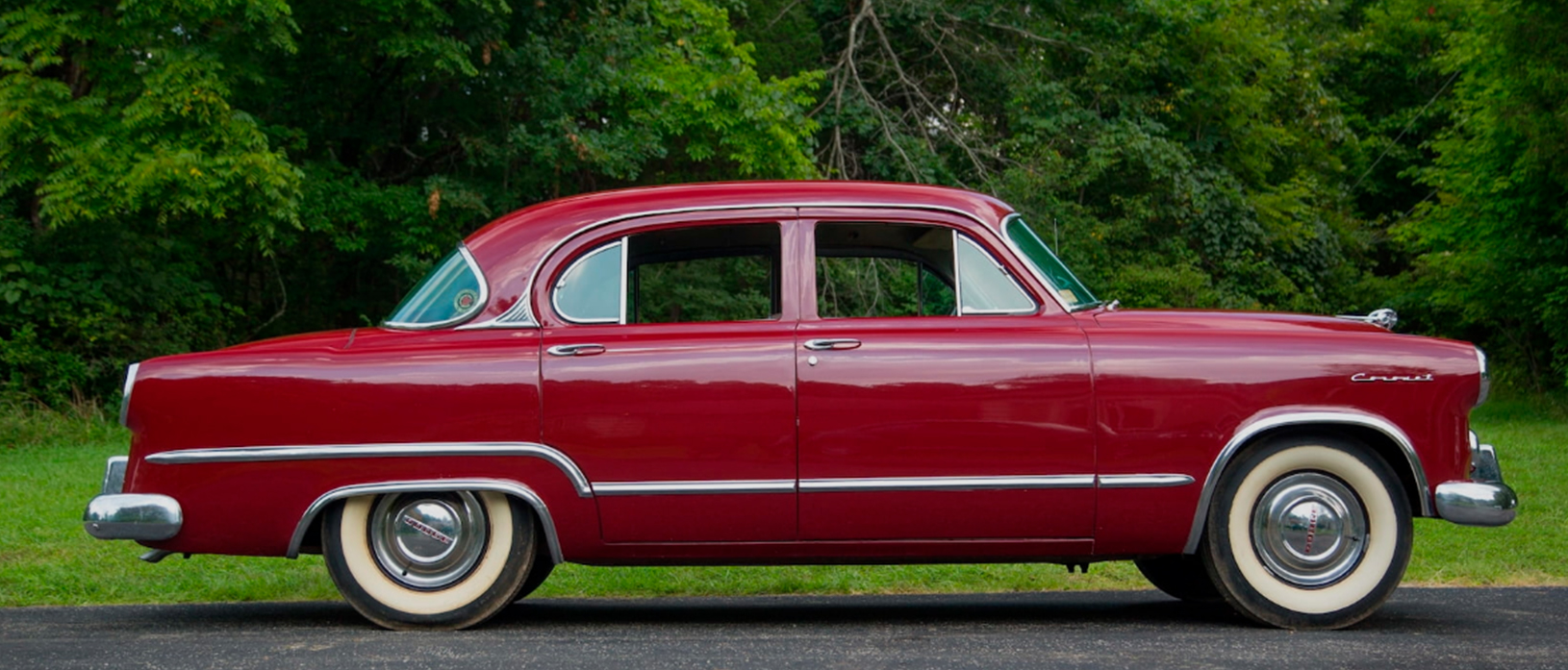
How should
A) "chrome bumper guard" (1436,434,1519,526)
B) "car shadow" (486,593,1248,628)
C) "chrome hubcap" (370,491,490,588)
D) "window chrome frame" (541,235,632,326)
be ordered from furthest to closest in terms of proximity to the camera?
"car shadow" (486,593,1248,628) → "window chrome frame" (541,235,632,326) → "chrome hubcap" (370,491,490,588) → "chrome bumper guard" (1436,434,1519,526)

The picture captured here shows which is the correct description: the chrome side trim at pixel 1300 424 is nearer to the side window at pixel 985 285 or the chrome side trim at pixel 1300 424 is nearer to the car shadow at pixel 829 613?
the car shadow at pixel 829 613

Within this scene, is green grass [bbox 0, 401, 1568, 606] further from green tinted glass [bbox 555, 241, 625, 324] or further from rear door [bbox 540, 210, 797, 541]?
green tinted glass [bbox 555, 241, 625, 324]

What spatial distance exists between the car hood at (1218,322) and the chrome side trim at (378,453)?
2.07 metres

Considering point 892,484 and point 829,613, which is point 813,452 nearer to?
point 892,484

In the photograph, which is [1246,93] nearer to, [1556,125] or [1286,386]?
[1556,125]

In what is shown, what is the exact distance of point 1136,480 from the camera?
5750 mm

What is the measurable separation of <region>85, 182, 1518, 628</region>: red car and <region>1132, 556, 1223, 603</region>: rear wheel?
2.50 ft

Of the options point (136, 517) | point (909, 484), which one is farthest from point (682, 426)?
point (136, 517)

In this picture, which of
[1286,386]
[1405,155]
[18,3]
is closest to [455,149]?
[18,3]

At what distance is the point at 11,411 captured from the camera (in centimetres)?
1644

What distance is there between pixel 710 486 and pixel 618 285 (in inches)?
35.2

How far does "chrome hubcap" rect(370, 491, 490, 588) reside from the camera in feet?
19.3

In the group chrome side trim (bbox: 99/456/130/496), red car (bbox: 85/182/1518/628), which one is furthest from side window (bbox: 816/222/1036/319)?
chrome side trim (bbox: 99/456/130/496)

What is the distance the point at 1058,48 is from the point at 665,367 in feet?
73.9
